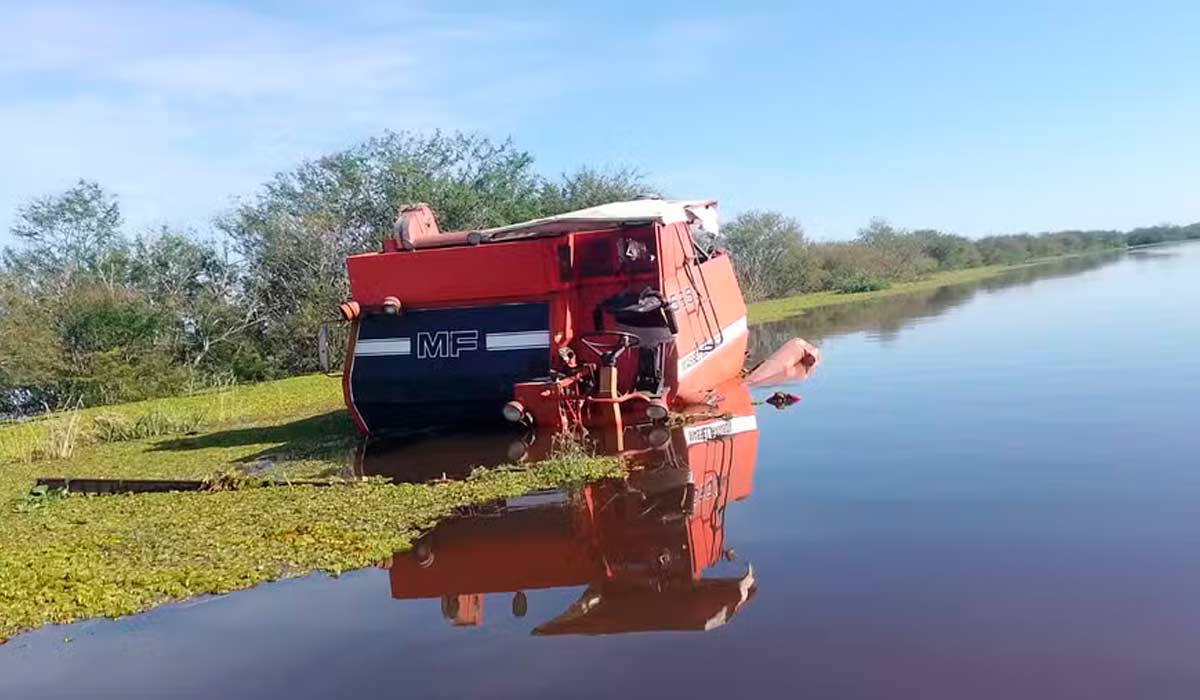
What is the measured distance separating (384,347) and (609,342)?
2623 mm

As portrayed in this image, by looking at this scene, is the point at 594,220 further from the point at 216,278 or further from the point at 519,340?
the point at 216,278

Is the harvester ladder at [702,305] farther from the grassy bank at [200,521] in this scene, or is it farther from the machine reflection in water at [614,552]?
the grassy bank at [200,521]

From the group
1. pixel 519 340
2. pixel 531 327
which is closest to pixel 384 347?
pixel 519 340

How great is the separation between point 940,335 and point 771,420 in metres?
9.65

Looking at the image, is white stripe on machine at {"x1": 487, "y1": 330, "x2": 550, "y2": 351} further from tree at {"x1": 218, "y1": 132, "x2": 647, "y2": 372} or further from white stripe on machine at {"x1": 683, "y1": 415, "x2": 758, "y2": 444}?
tree at {"x1": 218, "y1": 132, "x2": 647, "y2": 372}

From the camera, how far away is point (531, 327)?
10.6m

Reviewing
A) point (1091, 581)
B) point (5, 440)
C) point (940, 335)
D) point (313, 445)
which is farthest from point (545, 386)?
point (940, 335)

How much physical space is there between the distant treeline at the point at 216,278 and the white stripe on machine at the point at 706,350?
240 inches

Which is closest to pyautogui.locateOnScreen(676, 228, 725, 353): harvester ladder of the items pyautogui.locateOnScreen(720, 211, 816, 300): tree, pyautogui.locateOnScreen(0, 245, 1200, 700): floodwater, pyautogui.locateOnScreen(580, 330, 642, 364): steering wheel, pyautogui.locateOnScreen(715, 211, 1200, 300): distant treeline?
pyautogui.locateOnScreen(580, 330, 642, 364): steering wheel

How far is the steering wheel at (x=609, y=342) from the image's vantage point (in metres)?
10.3

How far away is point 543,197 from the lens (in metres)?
32.4

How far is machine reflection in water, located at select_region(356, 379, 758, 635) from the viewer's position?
5.24 meters

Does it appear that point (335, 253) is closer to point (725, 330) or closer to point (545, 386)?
point (725, 330)

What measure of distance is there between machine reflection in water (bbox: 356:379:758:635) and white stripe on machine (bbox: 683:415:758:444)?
1.76 ft
